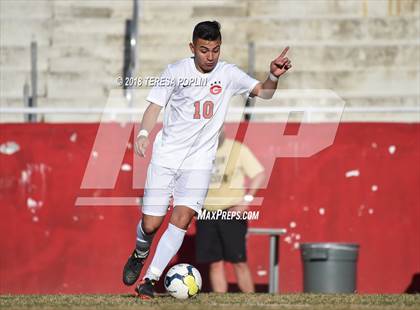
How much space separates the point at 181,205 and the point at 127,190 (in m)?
3.87

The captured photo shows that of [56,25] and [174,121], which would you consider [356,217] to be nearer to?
[174,121]

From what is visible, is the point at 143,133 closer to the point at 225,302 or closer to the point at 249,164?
the point at 225,302

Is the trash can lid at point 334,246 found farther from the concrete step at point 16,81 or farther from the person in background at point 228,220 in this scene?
Answer: the concrete step at point 16,81

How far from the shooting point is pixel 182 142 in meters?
10.1

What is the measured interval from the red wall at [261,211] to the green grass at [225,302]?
3.39 meters

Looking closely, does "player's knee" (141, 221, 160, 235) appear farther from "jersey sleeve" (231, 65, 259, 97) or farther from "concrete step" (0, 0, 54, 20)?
"concrete step" (0, 0, 54, 20)

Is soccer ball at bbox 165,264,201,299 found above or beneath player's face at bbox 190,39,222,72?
beneath

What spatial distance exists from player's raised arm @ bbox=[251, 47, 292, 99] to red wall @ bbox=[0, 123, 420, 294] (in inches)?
138

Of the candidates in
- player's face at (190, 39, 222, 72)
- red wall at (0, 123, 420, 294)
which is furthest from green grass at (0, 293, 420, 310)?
red wall at (0, 123, 420, 294)

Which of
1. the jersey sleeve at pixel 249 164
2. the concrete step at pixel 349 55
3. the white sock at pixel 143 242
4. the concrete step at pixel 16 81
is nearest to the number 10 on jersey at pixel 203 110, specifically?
the white sock at pixel 143 242

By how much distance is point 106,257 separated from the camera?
548 inches

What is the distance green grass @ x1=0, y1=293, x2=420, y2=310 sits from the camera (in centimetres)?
880

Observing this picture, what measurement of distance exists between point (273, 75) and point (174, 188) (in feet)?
4.31

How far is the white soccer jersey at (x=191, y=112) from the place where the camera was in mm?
10016
